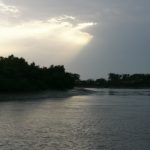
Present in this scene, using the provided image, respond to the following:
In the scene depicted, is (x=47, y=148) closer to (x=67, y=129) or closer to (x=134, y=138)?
(x=134, y=138)

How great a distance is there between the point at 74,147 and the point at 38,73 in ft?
331

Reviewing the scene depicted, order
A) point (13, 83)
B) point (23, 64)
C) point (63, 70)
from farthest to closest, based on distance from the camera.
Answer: point (63, 70) < point (23, 64) < point (13, 83)

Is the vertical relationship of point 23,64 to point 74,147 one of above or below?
above

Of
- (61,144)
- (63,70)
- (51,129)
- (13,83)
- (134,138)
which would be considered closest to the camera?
(61,144)

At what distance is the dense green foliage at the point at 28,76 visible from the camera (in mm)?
98438

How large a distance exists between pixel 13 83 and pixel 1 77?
275 cm

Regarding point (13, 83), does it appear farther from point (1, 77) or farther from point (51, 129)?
point (51, 129)

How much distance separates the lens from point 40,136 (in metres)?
28.4

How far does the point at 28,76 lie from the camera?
117750 mm

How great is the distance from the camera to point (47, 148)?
78.7 ft

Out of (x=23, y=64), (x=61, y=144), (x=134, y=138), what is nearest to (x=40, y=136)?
(x=61, y=144)

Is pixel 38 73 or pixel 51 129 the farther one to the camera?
pixel 38 73

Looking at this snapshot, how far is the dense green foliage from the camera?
3875 inches

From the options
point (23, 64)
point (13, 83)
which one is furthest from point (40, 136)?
point (23, 64)
